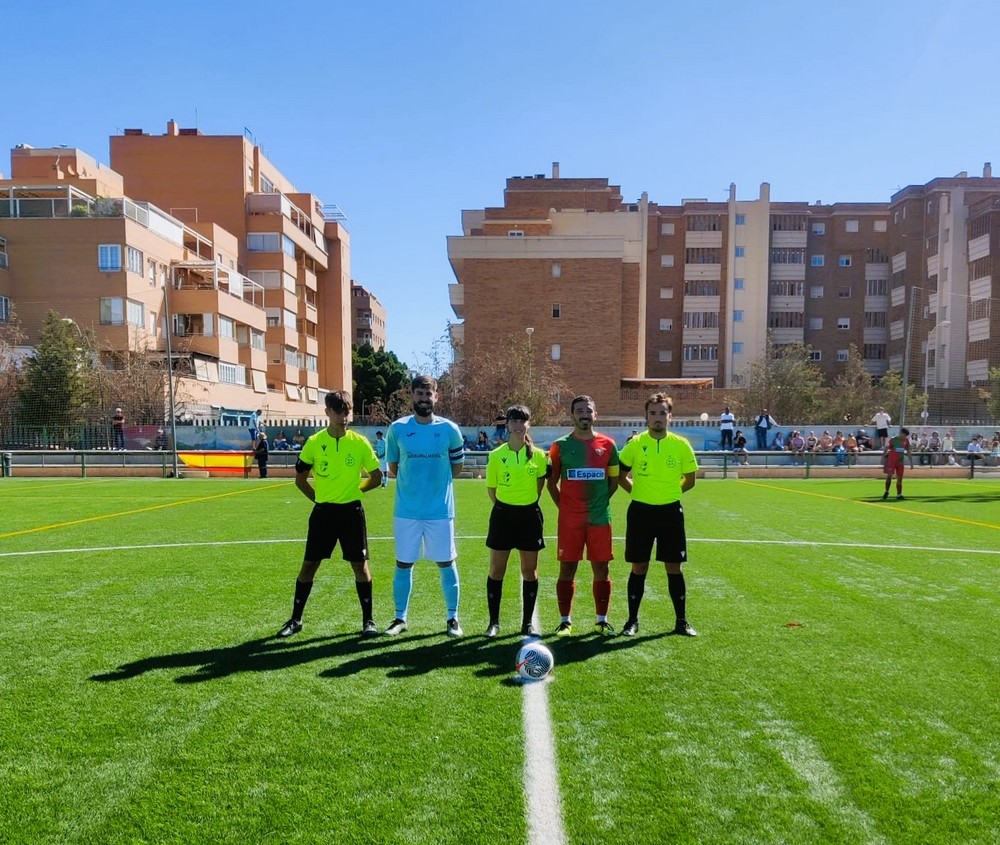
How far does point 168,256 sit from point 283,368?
13.7 metres

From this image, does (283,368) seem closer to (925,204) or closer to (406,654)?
(406,654)

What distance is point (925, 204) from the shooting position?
68250 mm

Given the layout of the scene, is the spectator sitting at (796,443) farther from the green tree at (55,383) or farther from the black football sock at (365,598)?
the green tree at (55,383)

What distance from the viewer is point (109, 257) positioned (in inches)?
1548

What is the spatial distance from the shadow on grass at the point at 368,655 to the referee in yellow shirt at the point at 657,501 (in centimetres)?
39

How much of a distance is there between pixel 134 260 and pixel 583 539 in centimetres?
4104

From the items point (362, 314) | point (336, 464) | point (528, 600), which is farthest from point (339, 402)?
point (362, 314)

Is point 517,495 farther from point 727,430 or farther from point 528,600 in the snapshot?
point 727,430

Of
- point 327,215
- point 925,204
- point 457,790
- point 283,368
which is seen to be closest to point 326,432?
point 457,790

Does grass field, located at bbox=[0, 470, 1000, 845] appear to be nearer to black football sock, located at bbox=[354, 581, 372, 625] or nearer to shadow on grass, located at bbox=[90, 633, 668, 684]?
shadow on grass, located at bbox=[90, 633, 668, 684]

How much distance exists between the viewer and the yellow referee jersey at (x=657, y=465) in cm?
Answer: 598

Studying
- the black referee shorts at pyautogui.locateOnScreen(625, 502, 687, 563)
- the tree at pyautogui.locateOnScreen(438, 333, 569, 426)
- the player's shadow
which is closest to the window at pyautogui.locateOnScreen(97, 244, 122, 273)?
the tree at pyautogui.locateOnScreen(438, 333, 569, 426)

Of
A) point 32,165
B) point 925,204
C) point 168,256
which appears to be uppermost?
point 925,204

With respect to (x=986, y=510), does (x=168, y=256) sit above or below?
above
